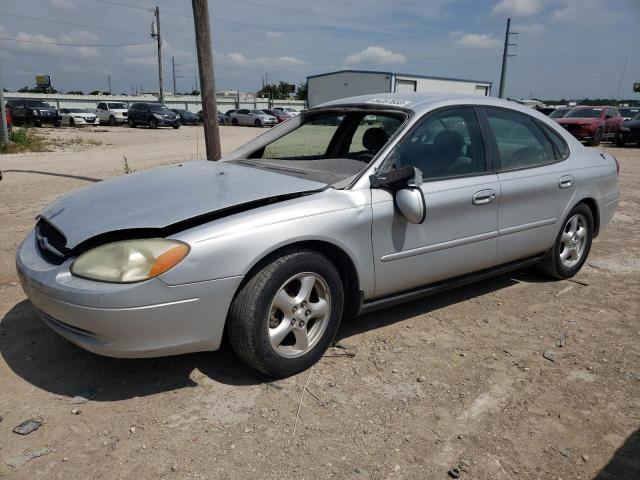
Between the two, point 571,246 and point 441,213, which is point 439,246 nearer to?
point 441,213

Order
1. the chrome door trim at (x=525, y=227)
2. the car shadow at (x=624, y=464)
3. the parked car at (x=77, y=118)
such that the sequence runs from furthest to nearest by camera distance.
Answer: the parked car at (x=77, y=118), the chrome door trim at (x=525, y=227), the car shadow at (x=624, y=464)

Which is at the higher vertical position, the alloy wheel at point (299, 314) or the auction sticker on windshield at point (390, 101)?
the auction sticker on windshield at point (390, 101)

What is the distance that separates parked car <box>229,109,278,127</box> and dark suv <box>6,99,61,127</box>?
43.6 feet

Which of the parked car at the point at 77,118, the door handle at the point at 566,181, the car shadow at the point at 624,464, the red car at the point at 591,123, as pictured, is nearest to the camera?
the car shadow at the point at 624,464

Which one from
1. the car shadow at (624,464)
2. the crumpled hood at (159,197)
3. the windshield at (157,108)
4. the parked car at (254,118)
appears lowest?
the parked car at (254,118)

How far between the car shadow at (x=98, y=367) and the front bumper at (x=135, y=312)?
36 cm

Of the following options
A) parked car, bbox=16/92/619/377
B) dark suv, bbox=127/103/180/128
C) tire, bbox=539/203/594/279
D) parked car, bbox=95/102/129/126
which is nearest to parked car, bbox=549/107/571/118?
tire, bbox=539/203/594/279

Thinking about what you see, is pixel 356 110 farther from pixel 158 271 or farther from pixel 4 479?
pixel 4 479

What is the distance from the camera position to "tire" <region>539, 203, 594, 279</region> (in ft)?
14.6

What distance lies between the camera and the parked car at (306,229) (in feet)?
8.33

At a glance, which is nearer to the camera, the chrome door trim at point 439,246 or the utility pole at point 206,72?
the chrome door trim at point 439,246

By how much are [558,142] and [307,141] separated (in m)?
2.12

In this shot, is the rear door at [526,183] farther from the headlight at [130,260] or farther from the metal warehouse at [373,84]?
the metal warehouse at [373,84]

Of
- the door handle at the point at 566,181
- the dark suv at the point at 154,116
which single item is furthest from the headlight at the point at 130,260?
the dark suv at the point at 154,116
